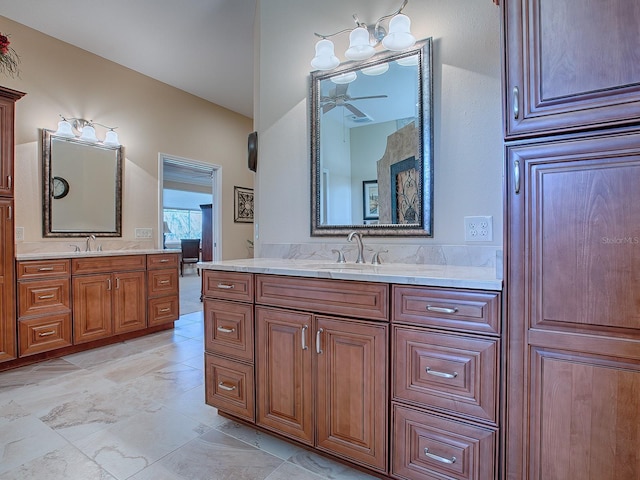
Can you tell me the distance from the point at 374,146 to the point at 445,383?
1.34 meters

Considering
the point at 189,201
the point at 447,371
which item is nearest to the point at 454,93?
the point at 447,371

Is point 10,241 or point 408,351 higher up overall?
point 10,241

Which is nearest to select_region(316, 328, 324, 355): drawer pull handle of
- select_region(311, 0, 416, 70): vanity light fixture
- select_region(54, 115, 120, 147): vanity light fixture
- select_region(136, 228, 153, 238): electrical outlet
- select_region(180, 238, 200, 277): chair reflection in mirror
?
select_region(311, 0, 416, 70): vanity light fixture

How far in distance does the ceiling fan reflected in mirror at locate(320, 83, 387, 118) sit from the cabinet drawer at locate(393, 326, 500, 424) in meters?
1.37

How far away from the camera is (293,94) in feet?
7.58

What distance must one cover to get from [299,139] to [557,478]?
82.4 inches

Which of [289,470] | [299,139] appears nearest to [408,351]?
[289,470]

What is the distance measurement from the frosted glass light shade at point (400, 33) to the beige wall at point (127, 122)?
282cm

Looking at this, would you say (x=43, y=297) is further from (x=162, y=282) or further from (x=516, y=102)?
(x=516, y=102)

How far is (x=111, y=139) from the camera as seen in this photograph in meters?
3.53

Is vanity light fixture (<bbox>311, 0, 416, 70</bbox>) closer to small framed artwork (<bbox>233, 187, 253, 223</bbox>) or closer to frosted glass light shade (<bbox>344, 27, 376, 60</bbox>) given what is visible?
frosted glass light shade (<bbox>344, 27, 376, 60</bbox>)

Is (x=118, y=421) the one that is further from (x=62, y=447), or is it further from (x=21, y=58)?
(x=21, y=58)

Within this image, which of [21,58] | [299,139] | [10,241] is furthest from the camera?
[21,58]

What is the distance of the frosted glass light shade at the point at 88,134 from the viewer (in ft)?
10.9
